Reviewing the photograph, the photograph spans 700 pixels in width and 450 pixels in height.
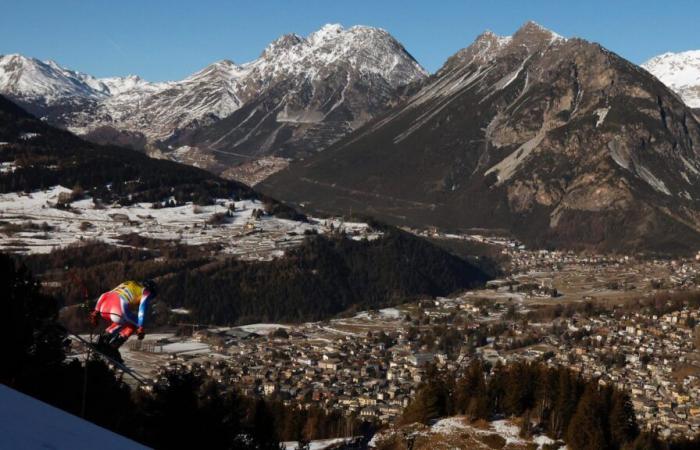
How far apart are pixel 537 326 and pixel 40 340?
83705 millimetres

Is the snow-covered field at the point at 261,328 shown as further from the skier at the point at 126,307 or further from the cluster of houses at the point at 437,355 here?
the skier at the point at 126,307

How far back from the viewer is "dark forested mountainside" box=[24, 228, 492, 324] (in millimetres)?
110812

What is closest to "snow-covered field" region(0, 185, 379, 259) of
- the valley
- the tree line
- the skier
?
the valley

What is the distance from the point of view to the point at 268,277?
124 meters

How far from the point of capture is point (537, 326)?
106750mm

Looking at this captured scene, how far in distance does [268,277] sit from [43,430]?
11197 centimetres

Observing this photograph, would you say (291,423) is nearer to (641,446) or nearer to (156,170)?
(641,446)

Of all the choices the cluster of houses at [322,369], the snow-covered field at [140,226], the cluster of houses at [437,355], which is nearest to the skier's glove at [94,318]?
the cluster of houses at [322,369]

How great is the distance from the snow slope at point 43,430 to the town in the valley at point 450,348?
44.6 m

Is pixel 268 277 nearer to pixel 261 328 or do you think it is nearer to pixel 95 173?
pixel 261 328

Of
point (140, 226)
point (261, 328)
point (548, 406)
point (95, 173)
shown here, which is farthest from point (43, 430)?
point (95, 173)

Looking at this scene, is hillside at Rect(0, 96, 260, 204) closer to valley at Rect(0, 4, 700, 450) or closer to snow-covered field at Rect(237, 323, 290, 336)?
valley at Rect(0, 4, 700, 450)

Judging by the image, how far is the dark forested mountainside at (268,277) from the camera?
110812 millimetres

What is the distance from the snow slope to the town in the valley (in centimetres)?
4461
